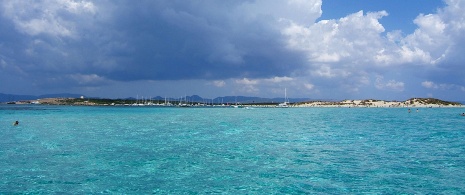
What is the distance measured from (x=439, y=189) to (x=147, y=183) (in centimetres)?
1934

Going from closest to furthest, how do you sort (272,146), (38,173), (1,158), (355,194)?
(355,194) → (38,173) → (1,158) → (272,146)

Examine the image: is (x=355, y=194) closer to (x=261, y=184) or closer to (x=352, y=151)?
(x=261, y=184)

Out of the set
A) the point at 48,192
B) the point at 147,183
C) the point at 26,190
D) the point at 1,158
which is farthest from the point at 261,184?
the point at 1,158

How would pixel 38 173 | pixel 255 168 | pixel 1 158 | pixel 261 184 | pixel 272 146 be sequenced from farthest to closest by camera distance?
pixel 272 146
pixel 1 158
pixel 255 168
pixel 38 173
pixel 261 184

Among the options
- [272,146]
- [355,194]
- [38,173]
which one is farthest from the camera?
[272,146]

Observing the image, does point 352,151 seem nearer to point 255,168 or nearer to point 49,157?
point 255,168

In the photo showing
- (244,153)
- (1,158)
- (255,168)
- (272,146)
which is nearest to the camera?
(255,168)

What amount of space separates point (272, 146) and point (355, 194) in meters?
21.6

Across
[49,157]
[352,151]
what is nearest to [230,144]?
[352,151]

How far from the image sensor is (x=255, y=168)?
29.2 m

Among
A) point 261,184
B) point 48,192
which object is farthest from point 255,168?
point 48,192

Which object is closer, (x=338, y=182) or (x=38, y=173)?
(x=338, y=182)

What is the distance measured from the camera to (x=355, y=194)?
70.2 feet

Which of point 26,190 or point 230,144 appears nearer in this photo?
point 26,190
